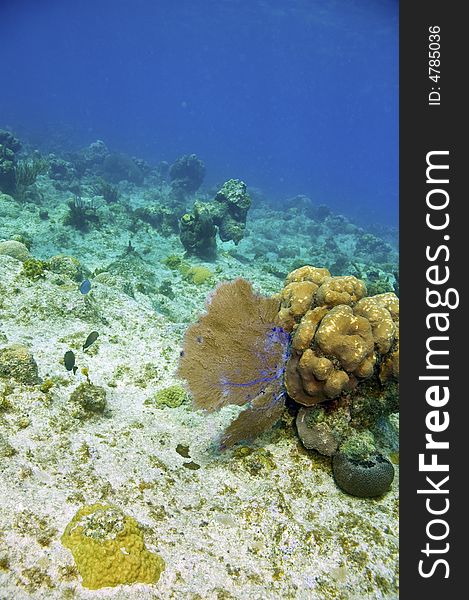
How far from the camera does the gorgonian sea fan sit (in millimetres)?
4785

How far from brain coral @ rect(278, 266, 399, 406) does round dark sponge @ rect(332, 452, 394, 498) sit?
82cm

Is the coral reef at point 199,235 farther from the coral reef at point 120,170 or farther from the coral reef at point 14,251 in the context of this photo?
the coral reef at point 120,170

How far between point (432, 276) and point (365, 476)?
2532mm

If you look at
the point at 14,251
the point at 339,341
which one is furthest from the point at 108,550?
the point at 14,251

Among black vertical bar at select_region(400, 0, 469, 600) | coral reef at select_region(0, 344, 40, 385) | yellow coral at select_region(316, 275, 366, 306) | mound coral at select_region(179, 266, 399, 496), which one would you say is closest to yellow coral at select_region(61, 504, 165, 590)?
mound coral at select_region(179, 266, 399, 496)

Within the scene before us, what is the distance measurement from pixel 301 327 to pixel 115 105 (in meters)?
107

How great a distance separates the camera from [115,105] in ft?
307

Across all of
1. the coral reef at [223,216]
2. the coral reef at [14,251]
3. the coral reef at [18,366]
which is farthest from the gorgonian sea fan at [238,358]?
the coral reef at [223,216]

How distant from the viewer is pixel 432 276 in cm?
314

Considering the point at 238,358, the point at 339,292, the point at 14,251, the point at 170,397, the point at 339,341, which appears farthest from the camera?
the point at 14,251

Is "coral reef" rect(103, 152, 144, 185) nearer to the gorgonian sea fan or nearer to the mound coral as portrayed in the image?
the gorgonian sea fan

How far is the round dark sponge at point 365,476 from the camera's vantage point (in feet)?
14.1

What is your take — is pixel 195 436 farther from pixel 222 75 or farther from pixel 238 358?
pixel 222 75

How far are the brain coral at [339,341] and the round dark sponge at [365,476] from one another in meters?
0.82
